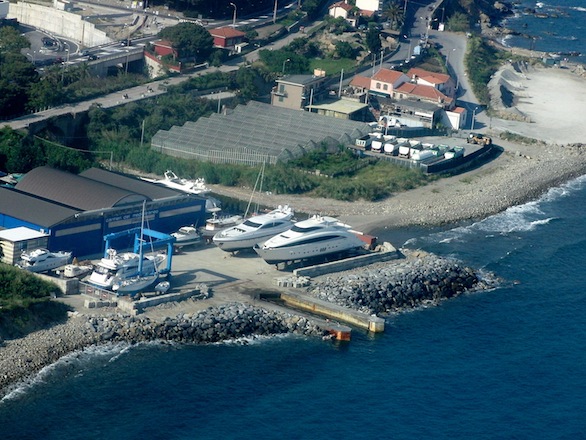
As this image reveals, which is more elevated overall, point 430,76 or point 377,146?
point 430,76

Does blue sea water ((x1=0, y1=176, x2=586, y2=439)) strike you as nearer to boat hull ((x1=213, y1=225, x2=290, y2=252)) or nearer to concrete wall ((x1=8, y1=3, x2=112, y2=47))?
boat hull ((x1=213, y1=225, x2=290, y2=252))

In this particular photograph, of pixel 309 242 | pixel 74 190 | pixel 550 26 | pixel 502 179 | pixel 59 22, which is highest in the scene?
pixel 74 190

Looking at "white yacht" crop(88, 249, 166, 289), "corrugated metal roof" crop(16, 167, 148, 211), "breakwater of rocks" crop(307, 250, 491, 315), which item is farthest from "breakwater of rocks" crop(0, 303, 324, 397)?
"corrugated metal roof" crop(16, 167, 148, 211)

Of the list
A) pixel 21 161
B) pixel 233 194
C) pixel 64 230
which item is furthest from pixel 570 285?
pixel 21 161

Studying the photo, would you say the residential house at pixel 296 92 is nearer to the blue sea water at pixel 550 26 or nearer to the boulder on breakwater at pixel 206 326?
the boulder on breakwater at pixel 206 326

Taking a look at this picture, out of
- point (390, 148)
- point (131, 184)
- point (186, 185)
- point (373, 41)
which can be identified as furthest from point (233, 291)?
point (373, 41)

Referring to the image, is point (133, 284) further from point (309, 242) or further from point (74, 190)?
point (309, 242)
